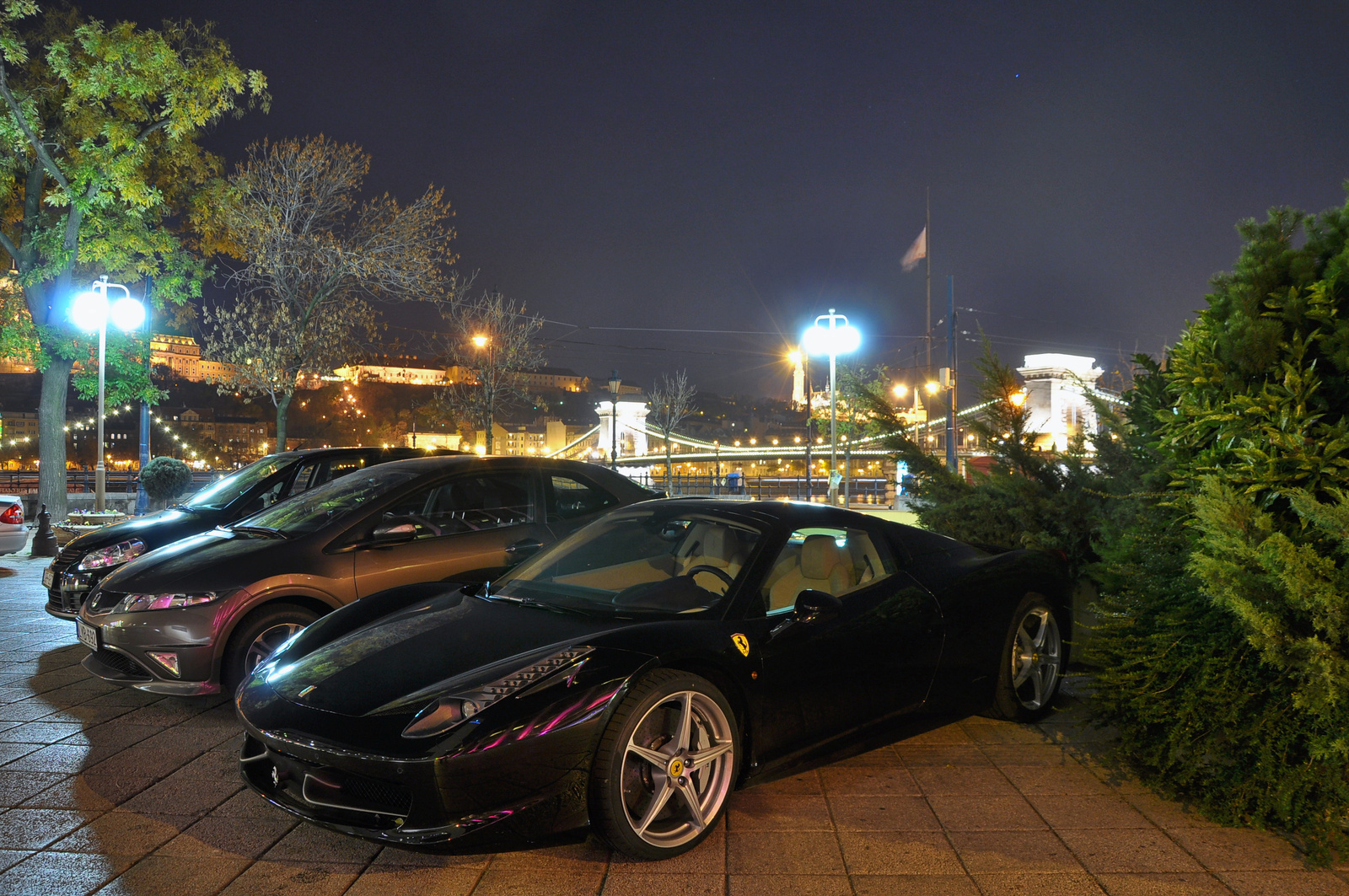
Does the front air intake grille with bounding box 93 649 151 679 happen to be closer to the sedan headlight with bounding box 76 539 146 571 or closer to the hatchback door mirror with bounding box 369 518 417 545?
the hatchback door mirror with bounding box 369 518 417 545

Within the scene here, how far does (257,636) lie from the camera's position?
4.73m

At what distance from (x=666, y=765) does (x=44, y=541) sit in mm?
13482

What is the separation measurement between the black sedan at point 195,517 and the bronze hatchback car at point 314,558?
1.16 meters

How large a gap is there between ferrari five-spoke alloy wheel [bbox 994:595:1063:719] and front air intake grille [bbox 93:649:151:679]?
4.33 meters

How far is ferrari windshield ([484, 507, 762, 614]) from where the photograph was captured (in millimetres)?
3447

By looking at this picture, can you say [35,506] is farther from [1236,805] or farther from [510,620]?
[1236,805]

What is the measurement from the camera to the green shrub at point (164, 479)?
14.1 m

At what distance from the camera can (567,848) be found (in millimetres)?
3049

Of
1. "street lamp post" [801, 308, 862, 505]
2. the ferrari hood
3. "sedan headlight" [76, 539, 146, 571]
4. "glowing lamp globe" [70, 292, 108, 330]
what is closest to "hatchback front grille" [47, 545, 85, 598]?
"sedan headlight" [76, 539, 146, 571]

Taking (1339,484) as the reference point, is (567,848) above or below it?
below

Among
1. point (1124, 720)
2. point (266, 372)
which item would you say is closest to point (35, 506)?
point (266, 372)

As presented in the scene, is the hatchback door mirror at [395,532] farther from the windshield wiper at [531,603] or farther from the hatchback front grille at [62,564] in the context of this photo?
the hatchback front grille at [62,564]

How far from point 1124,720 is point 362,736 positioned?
292cm

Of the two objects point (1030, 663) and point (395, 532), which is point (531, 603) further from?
point (1030, 663)
